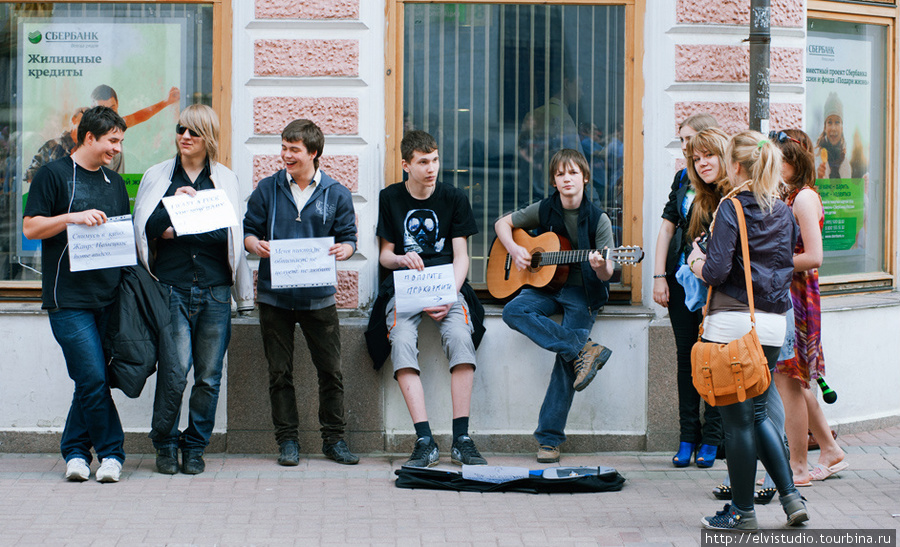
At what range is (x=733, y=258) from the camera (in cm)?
484

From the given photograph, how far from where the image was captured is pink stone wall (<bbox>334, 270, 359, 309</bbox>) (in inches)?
266

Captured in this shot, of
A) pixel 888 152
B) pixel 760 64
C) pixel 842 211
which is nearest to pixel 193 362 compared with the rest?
pixel 760 64

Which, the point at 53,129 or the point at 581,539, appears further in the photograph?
the point at 53,129

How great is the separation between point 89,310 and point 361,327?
161 centimetres

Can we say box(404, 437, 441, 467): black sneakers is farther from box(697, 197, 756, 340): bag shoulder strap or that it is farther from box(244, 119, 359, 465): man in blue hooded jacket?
box(697, 197, 756, 340): bag shoulder strap

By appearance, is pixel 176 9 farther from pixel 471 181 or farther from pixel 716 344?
pixel 716 344

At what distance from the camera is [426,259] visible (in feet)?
21.5

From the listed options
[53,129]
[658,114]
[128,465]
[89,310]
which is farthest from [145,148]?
[658,114]

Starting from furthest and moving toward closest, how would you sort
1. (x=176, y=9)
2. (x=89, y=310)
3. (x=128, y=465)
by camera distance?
(x=176, y=9), (x=128, y=465), (x=89, y=310)

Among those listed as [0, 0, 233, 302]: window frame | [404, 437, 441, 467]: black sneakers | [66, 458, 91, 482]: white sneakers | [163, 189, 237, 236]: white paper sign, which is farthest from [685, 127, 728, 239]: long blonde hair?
[66, 458, 91, 482]: white sneakers

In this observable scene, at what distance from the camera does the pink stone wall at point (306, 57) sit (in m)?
6.67

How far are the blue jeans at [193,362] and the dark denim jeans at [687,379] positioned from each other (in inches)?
100

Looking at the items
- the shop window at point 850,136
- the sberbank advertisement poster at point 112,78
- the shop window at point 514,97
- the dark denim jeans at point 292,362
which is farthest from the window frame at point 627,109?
the shop window at point 850,136

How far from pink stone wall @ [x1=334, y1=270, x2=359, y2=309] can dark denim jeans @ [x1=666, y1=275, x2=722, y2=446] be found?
187cm
